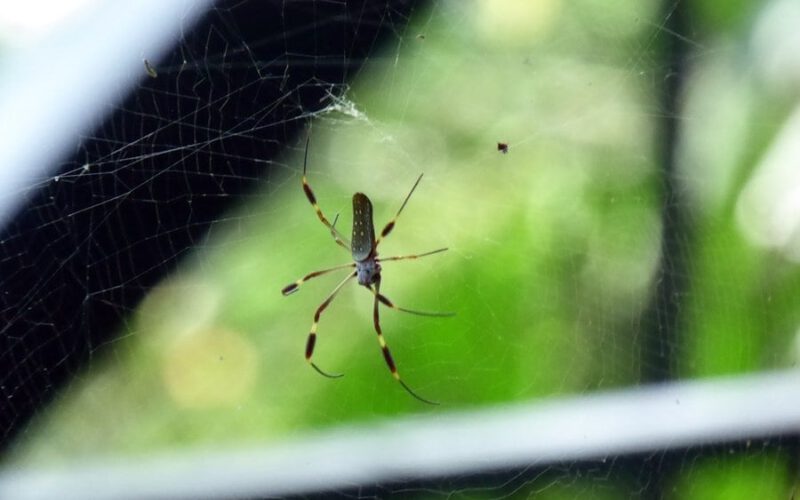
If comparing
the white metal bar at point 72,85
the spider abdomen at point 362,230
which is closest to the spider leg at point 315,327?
the spider abdomen at point 362,230

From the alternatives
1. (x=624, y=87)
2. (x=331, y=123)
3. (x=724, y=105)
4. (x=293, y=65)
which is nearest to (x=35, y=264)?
(x=293, y=65)

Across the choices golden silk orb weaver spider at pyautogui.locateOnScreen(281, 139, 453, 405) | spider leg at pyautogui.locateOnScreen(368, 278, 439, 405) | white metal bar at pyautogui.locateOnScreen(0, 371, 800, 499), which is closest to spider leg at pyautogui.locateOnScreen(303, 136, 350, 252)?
golden silk orb weaver spider at pyautogui.locateOnScreen(281, 139, 453, 405)

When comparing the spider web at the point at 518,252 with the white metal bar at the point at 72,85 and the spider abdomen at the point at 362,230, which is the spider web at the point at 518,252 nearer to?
the spider abdomen at the point at 362,230

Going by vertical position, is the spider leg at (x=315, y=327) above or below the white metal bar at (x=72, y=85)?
below

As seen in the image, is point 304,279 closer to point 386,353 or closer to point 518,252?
point 386,353

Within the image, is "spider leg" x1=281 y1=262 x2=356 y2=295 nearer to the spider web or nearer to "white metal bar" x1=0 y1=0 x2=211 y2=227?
the spider web

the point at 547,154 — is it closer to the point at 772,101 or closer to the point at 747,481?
the point at 772,101

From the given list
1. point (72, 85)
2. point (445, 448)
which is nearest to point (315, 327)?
point (445, 448)

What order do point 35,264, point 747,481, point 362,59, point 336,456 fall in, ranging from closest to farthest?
point 35,264
point 362,59
point 336,456
point 747,481

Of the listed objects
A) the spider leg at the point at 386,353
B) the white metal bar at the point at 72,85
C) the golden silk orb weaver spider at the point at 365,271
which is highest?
the white metal bar at the point at 72,85
